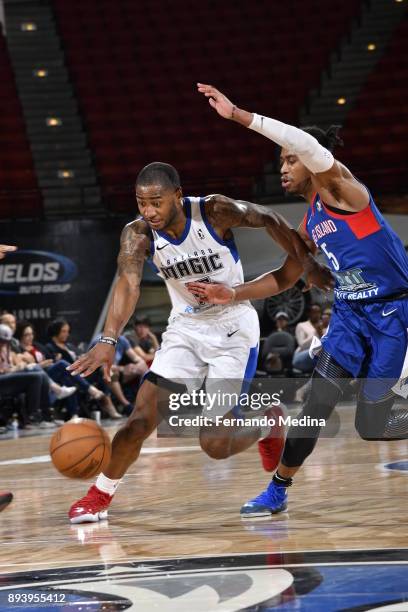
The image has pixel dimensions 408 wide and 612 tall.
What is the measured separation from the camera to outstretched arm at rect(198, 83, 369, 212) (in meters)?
4.14

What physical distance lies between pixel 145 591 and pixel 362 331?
Result: 1.81m

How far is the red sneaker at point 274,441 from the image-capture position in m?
5.11

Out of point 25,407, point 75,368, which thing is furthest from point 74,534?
point 25,407

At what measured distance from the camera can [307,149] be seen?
414cm

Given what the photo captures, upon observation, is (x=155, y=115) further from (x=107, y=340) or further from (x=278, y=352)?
(x=107, y=340)

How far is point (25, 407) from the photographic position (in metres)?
11.0

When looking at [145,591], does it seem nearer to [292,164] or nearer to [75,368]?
[75,368]

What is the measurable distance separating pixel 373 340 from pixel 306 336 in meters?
7.99

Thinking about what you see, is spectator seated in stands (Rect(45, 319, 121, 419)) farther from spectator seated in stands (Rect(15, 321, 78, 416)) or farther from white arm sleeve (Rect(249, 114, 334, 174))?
white arm sleeve (Rect(249, 114, 334, 174))

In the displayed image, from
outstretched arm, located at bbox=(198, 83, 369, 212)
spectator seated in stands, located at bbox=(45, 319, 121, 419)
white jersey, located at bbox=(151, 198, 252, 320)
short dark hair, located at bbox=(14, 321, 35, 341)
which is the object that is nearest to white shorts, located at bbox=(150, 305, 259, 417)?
white jersey, located at bbox=(151, 198, 252, 320)

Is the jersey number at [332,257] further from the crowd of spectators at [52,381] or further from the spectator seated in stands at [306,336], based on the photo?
the spectator seated in stands at [306,336]

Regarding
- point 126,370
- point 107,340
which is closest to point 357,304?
point 107,340

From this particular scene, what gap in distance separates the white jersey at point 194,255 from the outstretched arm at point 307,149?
68cm

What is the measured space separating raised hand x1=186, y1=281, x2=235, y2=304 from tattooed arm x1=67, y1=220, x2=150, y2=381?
0.32 metres
